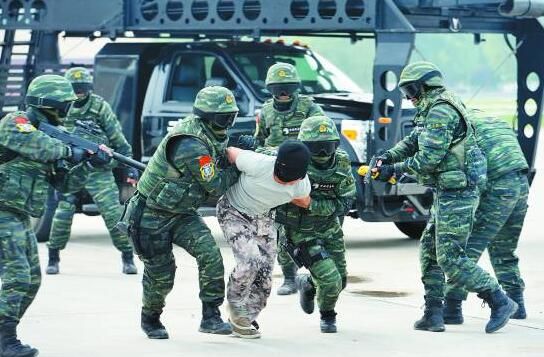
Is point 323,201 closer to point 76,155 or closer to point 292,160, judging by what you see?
point 292,160

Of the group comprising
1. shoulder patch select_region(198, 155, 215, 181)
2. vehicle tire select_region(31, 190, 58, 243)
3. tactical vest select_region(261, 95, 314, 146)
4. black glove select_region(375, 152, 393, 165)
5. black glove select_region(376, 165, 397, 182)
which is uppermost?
shoulder patch select_region(198, 155, 215, 181)

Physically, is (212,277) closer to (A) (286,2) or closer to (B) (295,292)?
(B) (295,292)

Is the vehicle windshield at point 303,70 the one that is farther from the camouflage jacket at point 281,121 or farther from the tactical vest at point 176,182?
the tactical vest at point 176,182

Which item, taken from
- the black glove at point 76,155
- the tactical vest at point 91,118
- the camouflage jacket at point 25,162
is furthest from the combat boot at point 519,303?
the tactical vest at point 91,118

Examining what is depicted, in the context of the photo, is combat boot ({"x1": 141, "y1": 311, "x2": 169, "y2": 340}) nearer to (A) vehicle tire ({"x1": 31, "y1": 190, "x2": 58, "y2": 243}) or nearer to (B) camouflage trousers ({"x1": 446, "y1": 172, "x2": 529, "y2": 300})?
(B) camouflage trousers ({"x1": 446, "y1": 172, "x2": 529, "y2": 300})

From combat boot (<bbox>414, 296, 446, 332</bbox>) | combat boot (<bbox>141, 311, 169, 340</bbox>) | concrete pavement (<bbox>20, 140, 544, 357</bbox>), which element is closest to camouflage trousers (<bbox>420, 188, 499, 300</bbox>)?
combat boot (<bbox>414, 296, 446, 332</bbox>)

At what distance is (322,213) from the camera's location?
8617 mm

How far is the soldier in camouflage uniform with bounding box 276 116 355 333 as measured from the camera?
28.0ft

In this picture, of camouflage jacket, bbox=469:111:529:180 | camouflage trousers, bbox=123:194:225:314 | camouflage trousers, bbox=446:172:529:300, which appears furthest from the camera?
camouflage jacket, bbox=469:111:529:180

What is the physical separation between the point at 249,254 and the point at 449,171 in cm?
129

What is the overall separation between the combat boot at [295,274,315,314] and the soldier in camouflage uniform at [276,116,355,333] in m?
0.34

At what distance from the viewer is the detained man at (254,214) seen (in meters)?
8.08

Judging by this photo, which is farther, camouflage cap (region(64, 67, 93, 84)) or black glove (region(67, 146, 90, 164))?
camouflage cap (region(64, 67, 93, 84))

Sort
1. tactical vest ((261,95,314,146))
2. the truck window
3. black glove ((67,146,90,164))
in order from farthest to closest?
1. the truck window
2. tactical vest ((261,95,314,146))
3. black glove ((67,146,90,164))
